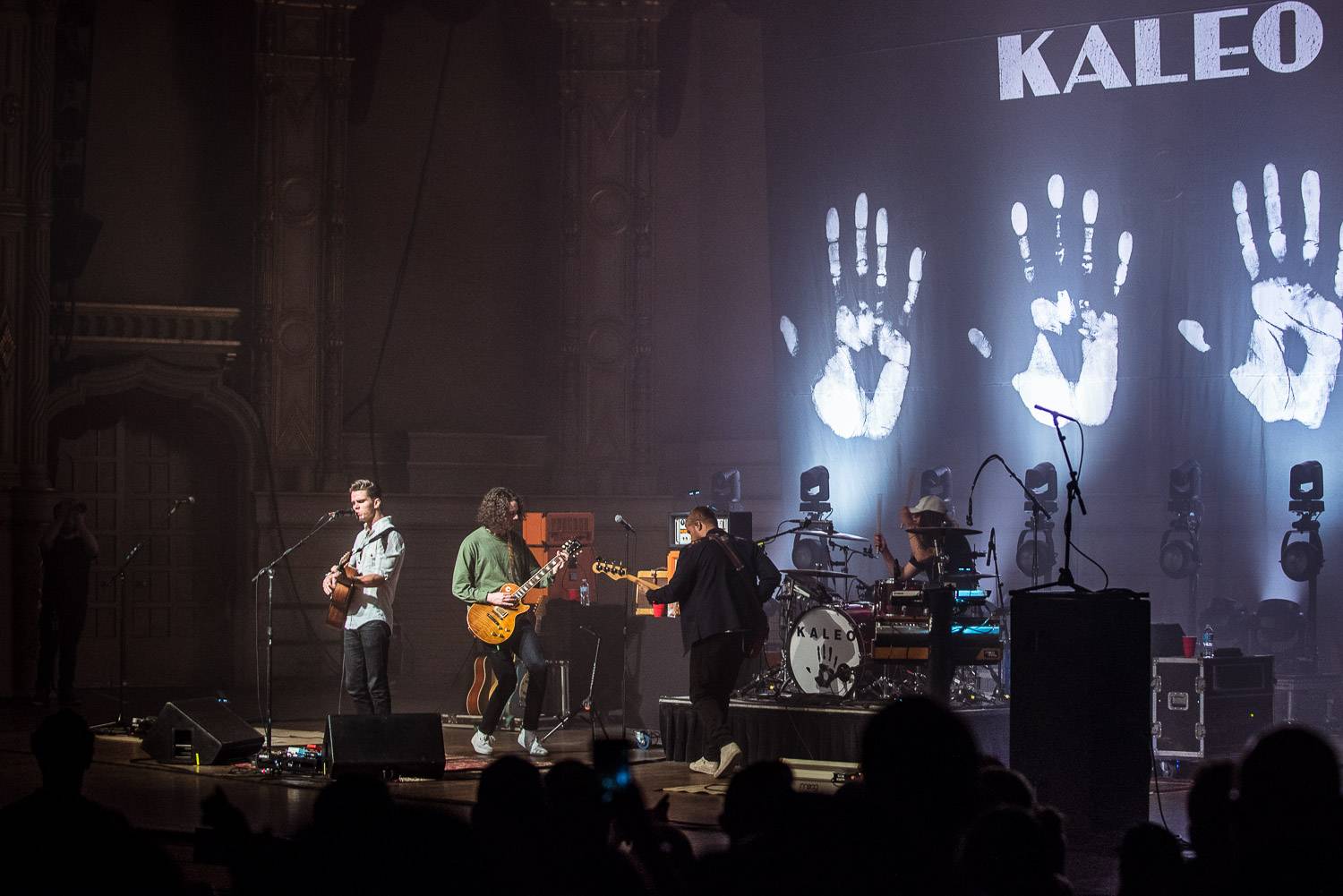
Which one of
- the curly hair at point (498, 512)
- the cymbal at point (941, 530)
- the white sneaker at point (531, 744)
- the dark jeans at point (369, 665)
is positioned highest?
the curly hair at point (498, 512)

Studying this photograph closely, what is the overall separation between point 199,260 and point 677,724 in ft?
29.3

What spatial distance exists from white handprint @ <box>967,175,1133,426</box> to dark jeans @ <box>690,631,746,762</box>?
7547mm

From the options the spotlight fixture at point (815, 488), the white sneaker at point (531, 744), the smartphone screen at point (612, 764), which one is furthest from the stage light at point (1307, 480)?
the smartphone screen at point (612, 764)

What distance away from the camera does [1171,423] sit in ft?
54.6

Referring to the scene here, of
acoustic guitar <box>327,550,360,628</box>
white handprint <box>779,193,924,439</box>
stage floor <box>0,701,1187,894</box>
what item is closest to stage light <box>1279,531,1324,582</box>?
white handprint <box>779,193,924,439</box>

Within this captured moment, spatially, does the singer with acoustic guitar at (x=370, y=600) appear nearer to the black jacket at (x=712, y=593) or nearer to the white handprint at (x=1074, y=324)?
the black jacket at (x=712, y=593)

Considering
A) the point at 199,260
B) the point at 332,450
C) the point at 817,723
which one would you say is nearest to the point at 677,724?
the point at 817,723

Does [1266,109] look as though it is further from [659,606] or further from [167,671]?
[167,671]

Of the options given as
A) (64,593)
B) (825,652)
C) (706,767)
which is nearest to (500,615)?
(706,767)

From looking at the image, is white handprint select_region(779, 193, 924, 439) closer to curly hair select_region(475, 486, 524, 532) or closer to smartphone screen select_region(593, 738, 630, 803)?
curly hair select_region(475, 486, 524, 532)

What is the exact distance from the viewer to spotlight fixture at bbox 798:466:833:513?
1689 cm

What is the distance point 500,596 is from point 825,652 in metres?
2.22

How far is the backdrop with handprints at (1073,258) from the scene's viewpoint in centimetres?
1608

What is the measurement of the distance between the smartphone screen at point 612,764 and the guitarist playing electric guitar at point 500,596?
684cm
